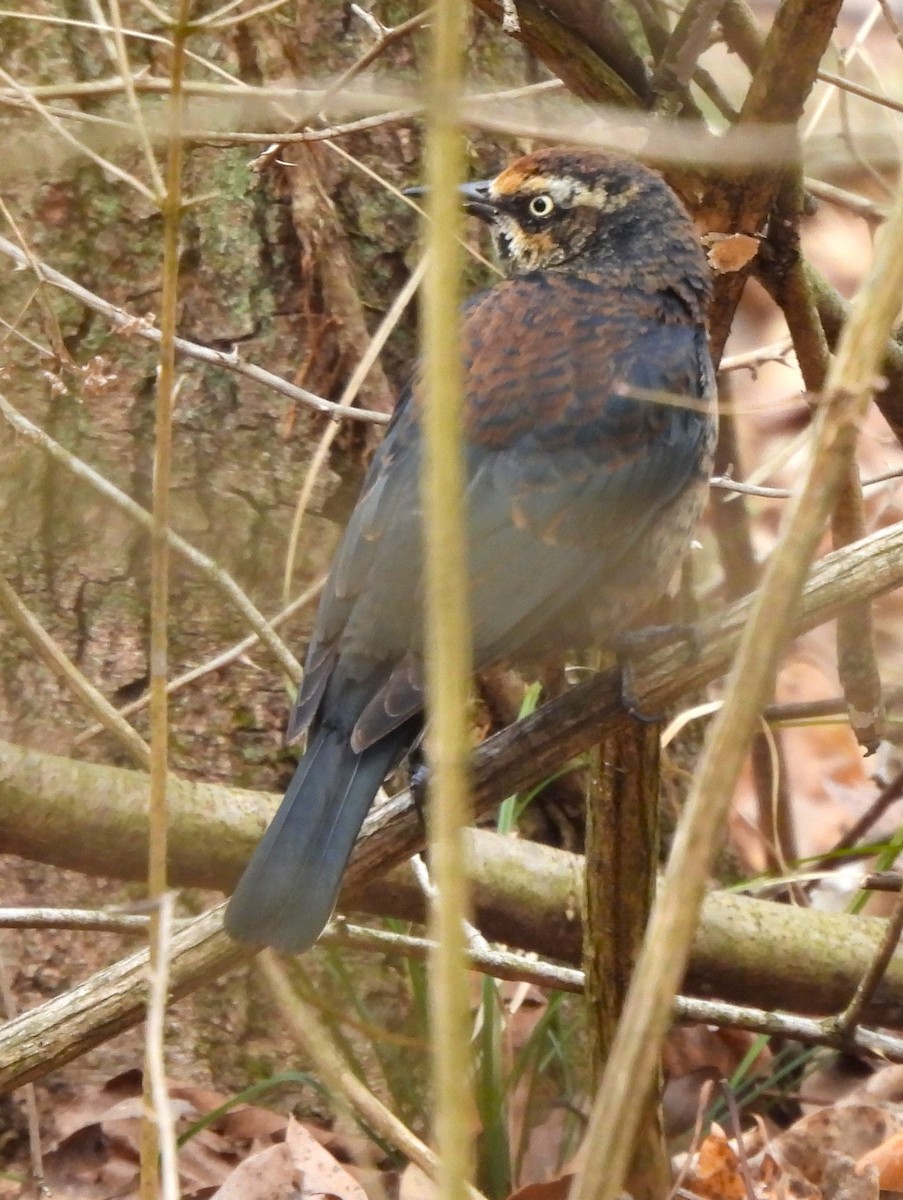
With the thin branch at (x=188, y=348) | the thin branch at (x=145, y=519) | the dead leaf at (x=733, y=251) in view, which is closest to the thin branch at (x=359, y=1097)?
the thin branch at (x=145, y=519)

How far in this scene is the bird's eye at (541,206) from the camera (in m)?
3.40

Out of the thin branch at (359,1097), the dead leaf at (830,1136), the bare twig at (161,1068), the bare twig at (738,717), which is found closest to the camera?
the bare twig at (738,717)

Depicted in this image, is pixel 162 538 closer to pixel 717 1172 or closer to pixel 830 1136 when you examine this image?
pixel 717 1172

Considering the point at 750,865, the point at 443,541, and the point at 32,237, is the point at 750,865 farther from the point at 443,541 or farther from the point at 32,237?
the point at 443,541

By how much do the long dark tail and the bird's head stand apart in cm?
134

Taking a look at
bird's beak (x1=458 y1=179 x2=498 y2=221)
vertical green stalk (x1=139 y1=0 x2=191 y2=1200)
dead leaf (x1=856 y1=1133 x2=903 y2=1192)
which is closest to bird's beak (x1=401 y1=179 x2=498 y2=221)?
bird's beak (x1=458 y1=179 x2=498 y2=221)

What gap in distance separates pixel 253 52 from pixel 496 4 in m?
0.98

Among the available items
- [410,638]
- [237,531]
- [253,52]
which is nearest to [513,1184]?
[410,638]

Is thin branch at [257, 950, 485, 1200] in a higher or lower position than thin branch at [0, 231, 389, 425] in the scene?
lower

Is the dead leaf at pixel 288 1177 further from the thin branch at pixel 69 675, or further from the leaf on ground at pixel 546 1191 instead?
the thin branch at pixel 69 675

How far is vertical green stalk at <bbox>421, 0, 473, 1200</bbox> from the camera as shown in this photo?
1.08 m

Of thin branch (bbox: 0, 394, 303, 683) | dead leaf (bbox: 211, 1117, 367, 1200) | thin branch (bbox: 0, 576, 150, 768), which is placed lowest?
dead leaf (bbox: 211, 1117, 367, 1200)

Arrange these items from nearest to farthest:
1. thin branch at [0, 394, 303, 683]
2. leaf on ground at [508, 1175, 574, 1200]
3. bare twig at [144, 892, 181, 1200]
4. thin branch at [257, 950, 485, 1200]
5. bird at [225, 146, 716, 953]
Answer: bare twig at [144, 892, 181, 1200], thin branch at [257, 950, 485, 1200], bird at [225, 146, 716, 953], thin branch at [0, 394, 303, 683], leaf on ground at [508, 1175, 574, 1200]

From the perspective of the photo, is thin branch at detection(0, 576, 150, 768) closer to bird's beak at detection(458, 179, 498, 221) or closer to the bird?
the bird
